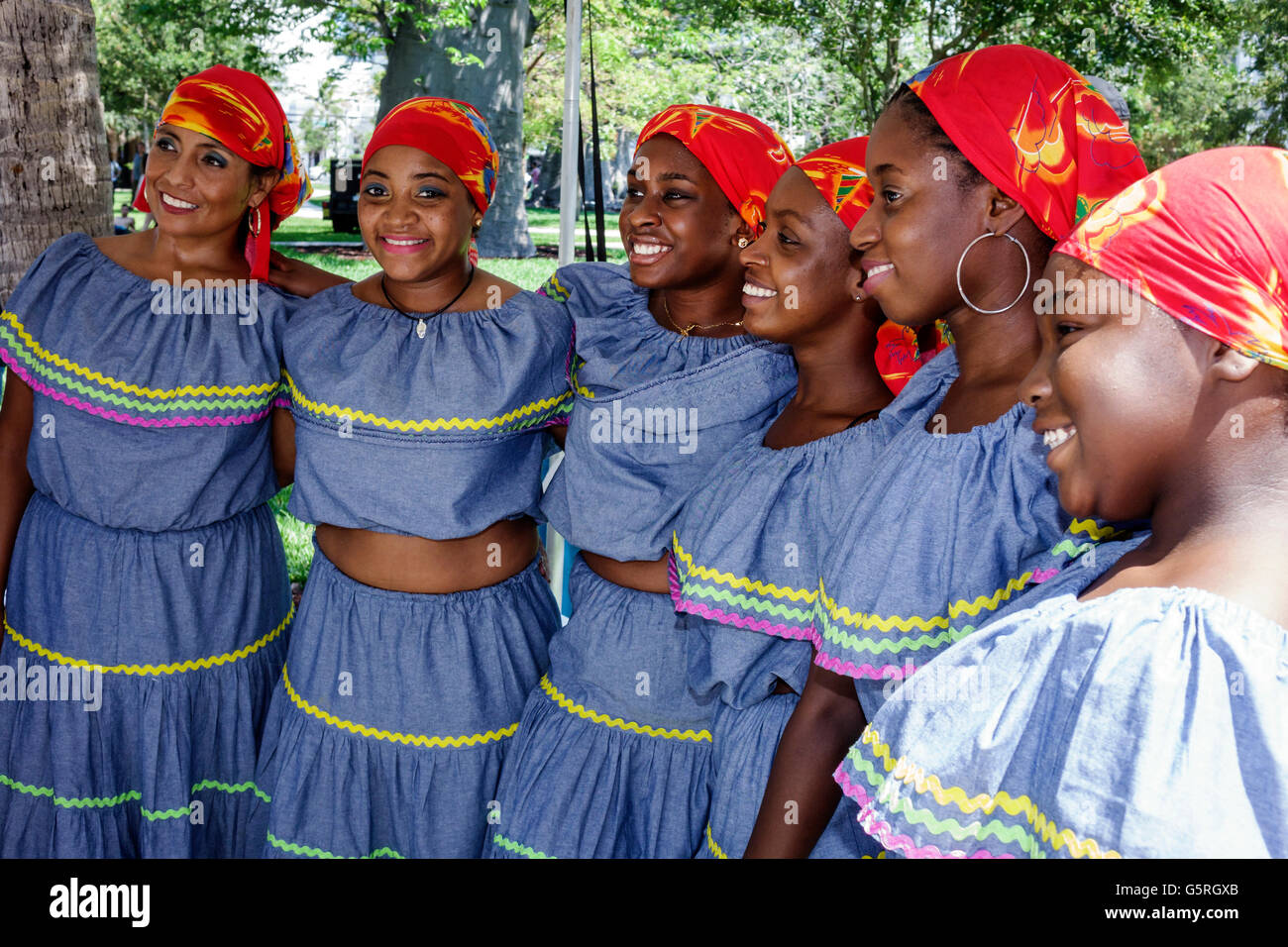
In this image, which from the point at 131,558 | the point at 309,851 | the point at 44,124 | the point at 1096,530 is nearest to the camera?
the point at 1096,530

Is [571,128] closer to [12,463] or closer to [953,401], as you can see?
[12,463]

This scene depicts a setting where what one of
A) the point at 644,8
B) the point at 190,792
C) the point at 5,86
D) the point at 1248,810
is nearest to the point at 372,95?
the point at 644,8

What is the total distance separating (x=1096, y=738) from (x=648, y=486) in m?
1.28

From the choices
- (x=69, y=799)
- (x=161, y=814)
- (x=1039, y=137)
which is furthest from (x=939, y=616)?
(x=69, y=799)

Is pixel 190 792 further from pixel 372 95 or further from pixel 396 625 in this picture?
pixel 372 95

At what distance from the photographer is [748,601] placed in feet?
6.31

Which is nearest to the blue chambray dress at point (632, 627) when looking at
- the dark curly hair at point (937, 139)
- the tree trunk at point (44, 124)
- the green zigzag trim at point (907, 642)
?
the dark curly hair at point (937, 139)

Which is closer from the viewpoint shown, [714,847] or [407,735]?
[714,847]

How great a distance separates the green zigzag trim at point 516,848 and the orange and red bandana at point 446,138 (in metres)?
1.46

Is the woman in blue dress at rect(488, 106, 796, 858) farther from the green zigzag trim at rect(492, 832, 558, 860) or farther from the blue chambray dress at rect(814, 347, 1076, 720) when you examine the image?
the blue chambray dress at rect(814, 347, 1076, 720)

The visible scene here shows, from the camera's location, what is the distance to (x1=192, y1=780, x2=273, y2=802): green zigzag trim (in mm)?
2738

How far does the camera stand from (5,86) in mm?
3504

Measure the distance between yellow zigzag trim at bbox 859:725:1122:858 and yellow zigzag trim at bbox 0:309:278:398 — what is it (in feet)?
6.01

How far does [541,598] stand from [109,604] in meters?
1.06
